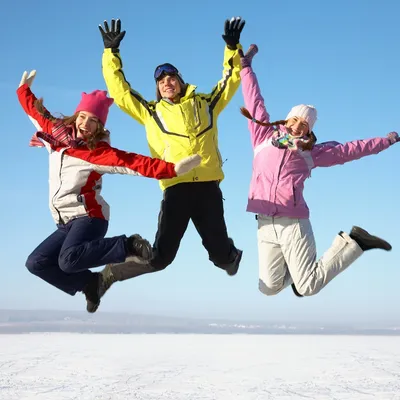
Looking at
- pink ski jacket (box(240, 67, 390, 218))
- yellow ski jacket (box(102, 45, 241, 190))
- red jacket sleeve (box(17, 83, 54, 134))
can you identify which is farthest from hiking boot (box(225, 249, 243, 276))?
red jacket sleeve (box(17, 83, 54, 134))

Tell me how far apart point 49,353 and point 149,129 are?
236ft

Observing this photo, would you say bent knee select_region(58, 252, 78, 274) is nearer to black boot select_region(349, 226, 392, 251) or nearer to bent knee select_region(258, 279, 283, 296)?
bent knee select_region(258, 279, 283, 296)

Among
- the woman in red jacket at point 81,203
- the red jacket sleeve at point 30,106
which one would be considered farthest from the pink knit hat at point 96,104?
the red jacket sleeve at point 30,106

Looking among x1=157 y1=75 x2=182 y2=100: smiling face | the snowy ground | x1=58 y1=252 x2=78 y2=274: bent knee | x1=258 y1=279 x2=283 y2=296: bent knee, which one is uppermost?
x1=157 y1=75 x2=182 y2=100: smiling face

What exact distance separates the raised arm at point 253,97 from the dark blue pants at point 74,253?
227 cm

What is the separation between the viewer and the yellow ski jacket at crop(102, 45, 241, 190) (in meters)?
6.82

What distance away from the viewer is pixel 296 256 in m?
7.23

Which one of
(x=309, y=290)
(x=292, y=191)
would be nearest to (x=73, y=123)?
(x=292, y=191)

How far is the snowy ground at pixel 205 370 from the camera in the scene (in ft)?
197

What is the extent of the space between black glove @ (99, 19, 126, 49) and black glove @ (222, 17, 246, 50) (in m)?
1.25

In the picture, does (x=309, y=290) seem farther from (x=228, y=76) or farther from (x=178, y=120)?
(x=228, y=76)

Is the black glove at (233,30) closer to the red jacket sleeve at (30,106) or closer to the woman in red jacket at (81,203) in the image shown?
the woman in red jacket at (81,203)

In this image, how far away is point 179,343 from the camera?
85.2 m

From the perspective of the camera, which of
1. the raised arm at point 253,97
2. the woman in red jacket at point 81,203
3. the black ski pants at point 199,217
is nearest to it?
A: the woman in red jacket at point 81,203
